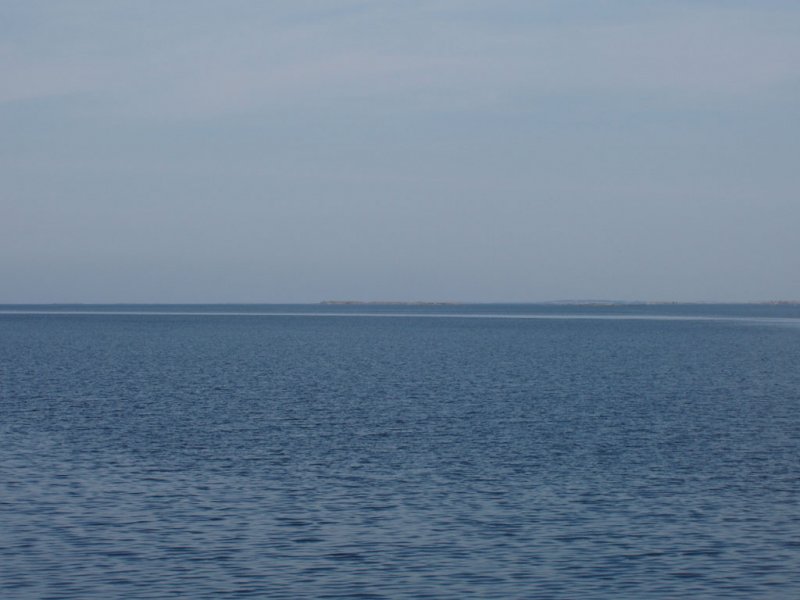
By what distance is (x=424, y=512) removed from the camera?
22047 millimetres

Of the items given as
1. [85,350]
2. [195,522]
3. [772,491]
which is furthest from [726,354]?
[195,522]

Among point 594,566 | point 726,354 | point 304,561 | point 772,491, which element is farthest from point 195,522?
point 726,354

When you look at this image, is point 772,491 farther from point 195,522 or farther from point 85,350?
point 85,350

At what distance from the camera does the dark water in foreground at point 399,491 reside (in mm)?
17438

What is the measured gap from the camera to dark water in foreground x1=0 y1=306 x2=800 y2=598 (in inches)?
687

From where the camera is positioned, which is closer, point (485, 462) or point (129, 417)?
point (485, 462)

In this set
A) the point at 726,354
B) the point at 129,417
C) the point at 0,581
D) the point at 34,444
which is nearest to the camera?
the point at 0,581

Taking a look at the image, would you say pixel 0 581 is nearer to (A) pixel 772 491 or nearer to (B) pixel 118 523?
(B) pixel 118 523

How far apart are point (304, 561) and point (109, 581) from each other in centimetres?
305

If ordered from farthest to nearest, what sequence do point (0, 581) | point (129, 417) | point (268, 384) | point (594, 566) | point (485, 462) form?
point (268, 384)
point (129, 417)
point (485, 462)
point (594, 566)
point (0, 581)

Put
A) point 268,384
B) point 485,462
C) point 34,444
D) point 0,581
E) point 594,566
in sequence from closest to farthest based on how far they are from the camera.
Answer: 1. point 0,581
2. point 594,566
3. point 485,462
4. point 34,444
5. point 268,384

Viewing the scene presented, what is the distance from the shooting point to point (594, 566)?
18031 millimetres

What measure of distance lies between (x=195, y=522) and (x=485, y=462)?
9623mm

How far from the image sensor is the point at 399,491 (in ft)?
79.9
